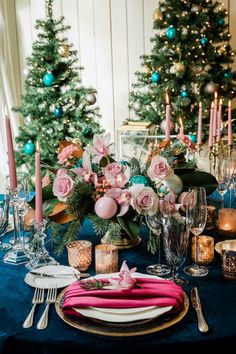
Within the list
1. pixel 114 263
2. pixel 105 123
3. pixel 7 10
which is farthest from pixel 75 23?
pixel 114 263

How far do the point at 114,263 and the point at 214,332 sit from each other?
37cm

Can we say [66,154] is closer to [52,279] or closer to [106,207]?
[106,207]

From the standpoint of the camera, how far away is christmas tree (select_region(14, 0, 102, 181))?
3.49 metres

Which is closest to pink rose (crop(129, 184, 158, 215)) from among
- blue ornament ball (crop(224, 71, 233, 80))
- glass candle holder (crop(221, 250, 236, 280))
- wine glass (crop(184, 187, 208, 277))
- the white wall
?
wine glass (crop(184, 187, 208, 277))

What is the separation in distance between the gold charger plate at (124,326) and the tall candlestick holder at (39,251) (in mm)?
305

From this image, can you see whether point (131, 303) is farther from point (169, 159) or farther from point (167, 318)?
→ point (169, 159)

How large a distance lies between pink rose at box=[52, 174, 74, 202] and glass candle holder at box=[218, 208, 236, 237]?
1.78ft

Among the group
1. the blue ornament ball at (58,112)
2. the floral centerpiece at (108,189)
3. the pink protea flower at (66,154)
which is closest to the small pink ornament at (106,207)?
the floral centerpiece at (108,189)

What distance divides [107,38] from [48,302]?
13.2 feet

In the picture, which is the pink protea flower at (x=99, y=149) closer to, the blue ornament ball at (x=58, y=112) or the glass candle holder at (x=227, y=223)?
the glass candle holder at (x=227, y=223)

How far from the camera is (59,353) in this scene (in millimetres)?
802

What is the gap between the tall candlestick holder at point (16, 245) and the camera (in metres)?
1.24

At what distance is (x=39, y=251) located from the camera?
1.18 metres

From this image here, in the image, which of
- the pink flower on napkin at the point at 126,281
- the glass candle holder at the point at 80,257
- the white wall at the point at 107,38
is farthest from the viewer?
the white wall at the point at 107,38
